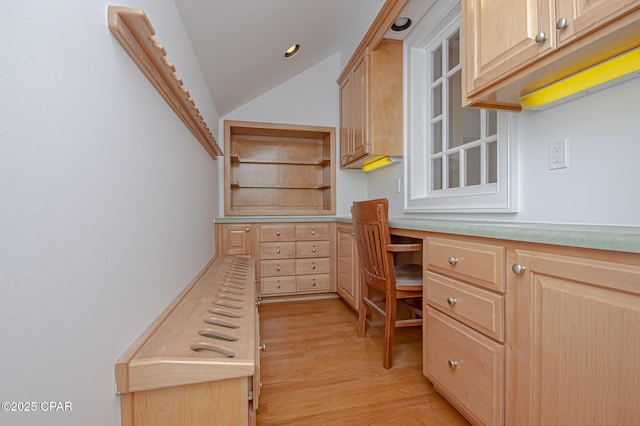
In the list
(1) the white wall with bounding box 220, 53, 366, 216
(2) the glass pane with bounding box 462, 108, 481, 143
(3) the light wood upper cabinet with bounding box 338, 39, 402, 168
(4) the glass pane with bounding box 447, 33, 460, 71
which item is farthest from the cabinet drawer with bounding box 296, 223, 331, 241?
(4) the glass pane with bounding box 447, 33, 460, 71

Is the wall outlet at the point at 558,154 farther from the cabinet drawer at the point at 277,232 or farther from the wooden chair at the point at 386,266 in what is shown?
the cabinet drawer at the point at 277,232

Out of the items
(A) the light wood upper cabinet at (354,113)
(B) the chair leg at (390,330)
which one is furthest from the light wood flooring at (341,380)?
(A) the light wood upper cabinet at (354,113)

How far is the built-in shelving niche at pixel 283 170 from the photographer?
3.27 meters

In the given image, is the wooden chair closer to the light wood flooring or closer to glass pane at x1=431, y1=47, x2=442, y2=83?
the light wood flooring

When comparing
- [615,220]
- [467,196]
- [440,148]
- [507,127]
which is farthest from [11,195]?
[440,148]

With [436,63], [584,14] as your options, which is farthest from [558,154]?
[436,63]

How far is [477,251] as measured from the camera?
1.08 m

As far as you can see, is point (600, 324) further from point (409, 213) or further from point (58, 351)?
point (409, 213)

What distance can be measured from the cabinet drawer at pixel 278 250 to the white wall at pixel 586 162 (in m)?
2.05

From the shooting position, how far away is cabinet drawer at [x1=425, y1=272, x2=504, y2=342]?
996mm

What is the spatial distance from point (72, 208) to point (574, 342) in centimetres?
127

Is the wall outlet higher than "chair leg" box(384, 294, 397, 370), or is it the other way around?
the wall outlet

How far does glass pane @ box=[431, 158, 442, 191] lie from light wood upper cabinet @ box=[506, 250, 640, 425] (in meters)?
1.21

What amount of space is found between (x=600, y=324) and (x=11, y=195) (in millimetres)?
→ 1248
